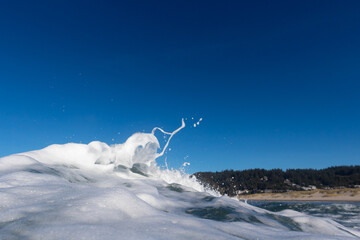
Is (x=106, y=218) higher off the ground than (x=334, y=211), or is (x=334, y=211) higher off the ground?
(x=106, y=218)

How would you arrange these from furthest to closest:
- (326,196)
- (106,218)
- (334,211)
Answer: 1. (326,196)
2. (334,211)
3. (106,218)

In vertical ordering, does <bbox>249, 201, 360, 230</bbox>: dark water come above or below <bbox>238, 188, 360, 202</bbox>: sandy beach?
below

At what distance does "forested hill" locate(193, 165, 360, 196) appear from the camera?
56031mm

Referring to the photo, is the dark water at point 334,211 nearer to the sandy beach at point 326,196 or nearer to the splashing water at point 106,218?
the splashing water at point 106,218

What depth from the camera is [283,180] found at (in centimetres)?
6041

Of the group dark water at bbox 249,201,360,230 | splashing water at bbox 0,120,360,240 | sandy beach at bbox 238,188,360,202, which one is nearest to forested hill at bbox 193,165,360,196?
sandy beach at bbox 238,188,360,202

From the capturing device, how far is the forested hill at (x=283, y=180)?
5603 centimetres

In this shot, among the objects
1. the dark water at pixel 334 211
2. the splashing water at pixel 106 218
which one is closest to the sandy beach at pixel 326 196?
the dark water at pixel 334 211

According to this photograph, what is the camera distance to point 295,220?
4.76 m

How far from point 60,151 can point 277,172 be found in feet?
206

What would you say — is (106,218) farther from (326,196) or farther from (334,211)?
(326,196)

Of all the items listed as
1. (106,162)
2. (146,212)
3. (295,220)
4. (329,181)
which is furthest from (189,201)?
(329,181)

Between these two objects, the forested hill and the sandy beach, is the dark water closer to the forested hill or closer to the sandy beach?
the sandy beach

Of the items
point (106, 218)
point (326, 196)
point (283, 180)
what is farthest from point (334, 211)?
point (283, 180)
